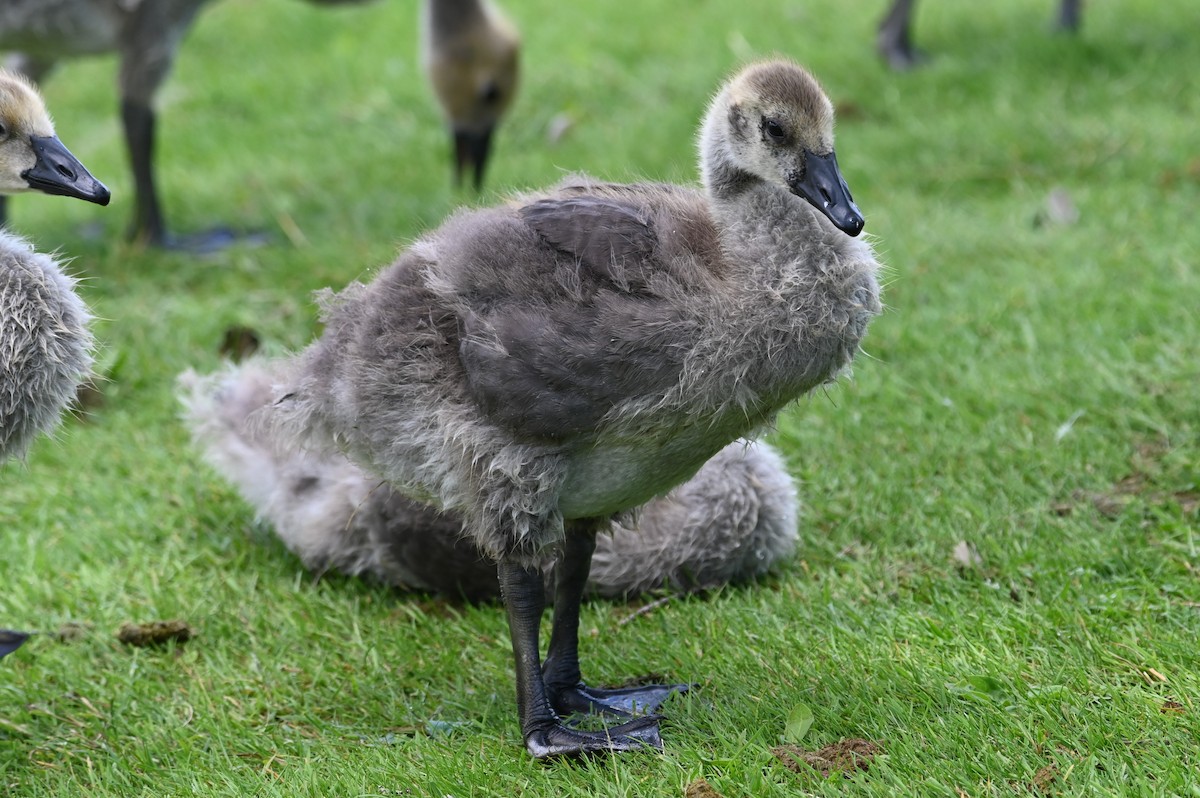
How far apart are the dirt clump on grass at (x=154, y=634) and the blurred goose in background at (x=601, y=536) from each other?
0.47 metres

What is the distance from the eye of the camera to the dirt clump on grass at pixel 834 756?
9.95 ft

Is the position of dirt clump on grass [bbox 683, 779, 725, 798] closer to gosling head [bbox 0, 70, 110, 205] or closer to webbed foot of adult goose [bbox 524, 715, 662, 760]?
webbed foot of adult goose [bbox 524, 715, 662, 760]

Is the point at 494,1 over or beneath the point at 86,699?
beneath

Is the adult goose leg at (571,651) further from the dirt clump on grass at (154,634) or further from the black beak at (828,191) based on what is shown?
the dirt clump on grass at (154,634)

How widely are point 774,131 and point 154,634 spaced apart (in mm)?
2280

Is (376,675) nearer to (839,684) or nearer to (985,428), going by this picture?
(839,684)

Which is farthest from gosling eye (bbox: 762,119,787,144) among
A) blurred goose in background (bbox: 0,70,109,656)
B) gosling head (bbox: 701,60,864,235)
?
blurred goose in background (bbox: 0,70,109,656)

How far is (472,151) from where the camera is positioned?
8.09 meters

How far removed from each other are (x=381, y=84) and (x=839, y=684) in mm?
7992

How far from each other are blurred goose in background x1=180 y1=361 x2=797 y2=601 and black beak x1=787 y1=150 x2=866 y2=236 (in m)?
1.14

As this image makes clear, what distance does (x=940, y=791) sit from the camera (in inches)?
114

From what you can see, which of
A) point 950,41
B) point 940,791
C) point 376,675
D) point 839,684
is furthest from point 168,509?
point 950,41

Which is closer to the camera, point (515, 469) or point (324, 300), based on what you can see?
point (515, 469)

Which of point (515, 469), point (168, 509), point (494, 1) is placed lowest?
point (494, 1)
